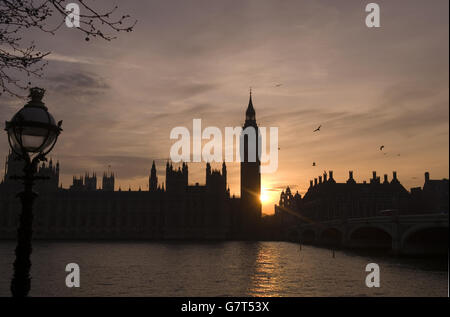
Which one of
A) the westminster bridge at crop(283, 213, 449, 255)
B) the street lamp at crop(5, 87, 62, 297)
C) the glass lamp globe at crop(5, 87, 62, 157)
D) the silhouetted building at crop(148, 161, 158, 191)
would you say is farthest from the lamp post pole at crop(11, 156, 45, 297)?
the silhouetted building at crop(148, 161, 158, 191)

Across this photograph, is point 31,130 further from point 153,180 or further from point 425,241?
point 153,180

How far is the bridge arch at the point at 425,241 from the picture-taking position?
47.2 m

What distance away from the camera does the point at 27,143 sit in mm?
4160

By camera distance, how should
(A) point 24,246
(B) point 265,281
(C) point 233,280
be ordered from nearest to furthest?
(A) point 24,246, (B) point 265,281, (C) point 233,280

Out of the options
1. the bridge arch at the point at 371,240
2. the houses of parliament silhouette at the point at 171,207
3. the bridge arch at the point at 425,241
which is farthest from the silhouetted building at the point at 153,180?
the bridge arch at the point at 425,241

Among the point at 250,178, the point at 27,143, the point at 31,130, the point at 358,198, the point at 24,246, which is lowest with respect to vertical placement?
the point at 24,246

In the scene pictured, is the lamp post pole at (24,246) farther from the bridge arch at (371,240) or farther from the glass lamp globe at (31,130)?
the bridge arch at (371,240)

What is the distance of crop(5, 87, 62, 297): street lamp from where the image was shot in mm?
4066

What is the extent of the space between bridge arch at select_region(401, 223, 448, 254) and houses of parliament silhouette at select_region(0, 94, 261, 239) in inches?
2537

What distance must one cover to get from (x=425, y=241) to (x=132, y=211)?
77.7 m

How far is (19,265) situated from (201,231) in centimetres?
10755

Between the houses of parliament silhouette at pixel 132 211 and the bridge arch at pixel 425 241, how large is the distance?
6443 centimetres

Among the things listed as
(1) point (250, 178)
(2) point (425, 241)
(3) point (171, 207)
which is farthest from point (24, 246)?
(1) point (250, 178)
